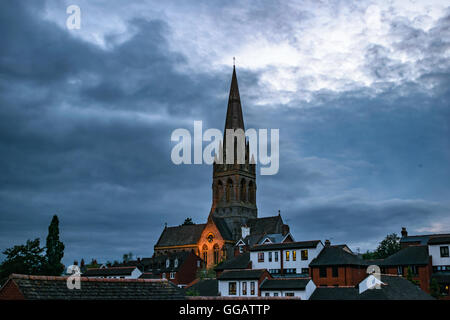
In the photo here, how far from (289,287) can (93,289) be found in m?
42.7

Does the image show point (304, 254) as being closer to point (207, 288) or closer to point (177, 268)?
point (207, 288)

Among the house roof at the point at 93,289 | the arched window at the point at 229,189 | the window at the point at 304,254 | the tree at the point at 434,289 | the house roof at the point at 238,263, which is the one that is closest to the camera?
the house roof at the point at 93,289

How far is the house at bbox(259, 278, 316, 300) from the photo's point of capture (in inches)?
2303

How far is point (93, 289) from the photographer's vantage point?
21.0m

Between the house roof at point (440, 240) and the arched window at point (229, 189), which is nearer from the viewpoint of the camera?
the house roof at point (440, 240)

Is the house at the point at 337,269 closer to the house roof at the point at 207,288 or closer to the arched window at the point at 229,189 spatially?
the house roof at the point at 207,288

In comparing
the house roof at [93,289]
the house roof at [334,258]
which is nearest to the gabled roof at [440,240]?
the house roof at [334,258]

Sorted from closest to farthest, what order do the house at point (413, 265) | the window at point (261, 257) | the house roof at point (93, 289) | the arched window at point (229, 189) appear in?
1. the house roof at point (93, 289)
2. the house at point (413, 265)
3. the window at point (261, 257)
4. the arched window at point (229, 189)

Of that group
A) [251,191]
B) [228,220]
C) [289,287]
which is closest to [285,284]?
[289,287]

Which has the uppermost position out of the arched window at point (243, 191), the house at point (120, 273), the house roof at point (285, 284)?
the arched window at point (243, 191)

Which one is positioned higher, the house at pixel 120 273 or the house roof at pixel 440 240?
the house roof at pixel 440 240

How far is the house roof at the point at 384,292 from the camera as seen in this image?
53062mm
